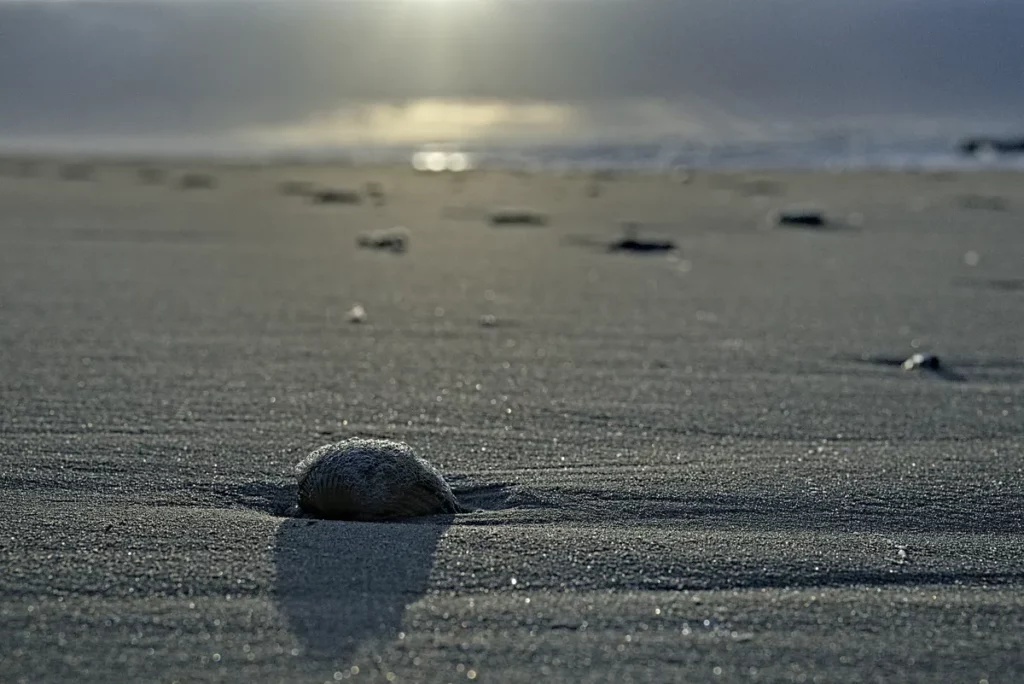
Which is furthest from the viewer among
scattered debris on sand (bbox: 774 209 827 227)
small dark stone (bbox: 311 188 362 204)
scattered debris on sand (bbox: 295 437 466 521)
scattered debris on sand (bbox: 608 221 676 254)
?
small dark stone (bbox: 311 188 362 204)

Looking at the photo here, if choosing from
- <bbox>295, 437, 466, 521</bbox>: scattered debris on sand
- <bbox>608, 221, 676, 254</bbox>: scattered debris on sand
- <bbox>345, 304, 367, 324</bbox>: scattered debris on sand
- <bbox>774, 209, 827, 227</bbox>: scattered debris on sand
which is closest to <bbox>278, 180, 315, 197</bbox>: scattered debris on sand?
<bbox>774, 209, 827, 227</bbox>: scattered debris on sand

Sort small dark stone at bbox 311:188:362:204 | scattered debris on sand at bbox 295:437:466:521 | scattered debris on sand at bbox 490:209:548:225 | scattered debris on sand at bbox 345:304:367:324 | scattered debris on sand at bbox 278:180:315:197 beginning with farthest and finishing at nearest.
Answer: scattered debris on sand at bbox 278:180:315:197
small dark stone at bbox 311:188:362:204
scattered debris on sand at bbox 490:209:548:225
scattered debris on sand at bbox 345:304:367:324
scattered debris on sand at bbox 295:437:466:521

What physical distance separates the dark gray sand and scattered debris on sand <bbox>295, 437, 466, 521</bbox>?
0.15ft

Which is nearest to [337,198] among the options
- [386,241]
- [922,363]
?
[386,241]

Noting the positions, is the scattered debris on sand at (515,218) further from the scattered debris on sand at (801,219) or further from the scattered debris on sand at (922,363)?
the scattered debris on sand at (922,363)

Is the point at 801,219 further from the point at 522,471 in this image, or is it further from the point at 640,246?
the point at 522,471

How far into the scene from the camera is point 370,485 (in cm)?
215

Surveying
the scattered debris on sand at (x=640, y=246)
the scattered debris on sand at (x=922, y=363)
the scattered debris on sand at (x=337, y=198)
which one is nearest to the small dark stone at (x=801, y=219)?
the scattered debris on sand at (x=640, y=246)

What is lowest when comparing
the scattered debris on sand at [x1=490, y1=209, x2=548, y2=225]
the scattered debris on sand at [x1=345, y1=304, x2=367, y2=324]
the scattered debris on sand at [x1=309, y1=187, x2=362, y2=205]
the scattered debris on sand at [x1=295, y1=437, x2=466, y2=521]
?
the scattered debris on sand at [x1=309, y1=187, x2=362, y2=205]

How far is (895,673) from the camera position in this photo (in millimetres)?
1645

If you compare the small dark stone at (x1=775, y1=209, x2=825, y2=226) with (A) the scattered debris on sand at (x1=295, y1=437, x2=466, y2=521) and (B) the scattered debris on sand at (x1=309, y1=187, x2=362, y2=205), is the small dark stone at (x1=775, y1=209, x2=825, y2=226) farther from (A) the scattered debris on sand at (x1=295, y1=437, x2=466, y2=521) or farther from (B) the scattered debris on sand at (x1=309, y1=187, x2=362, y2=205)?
(A) the scattered debris on sand at (x1=295, y1=437, x2=466, y2=521)

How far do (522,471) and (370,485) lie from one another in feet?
1.48

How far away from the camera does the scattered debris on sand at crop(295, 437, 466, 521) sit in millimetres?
2139

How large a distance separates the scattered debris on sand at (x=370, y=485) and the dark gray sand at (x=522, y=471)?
44 millimetres
